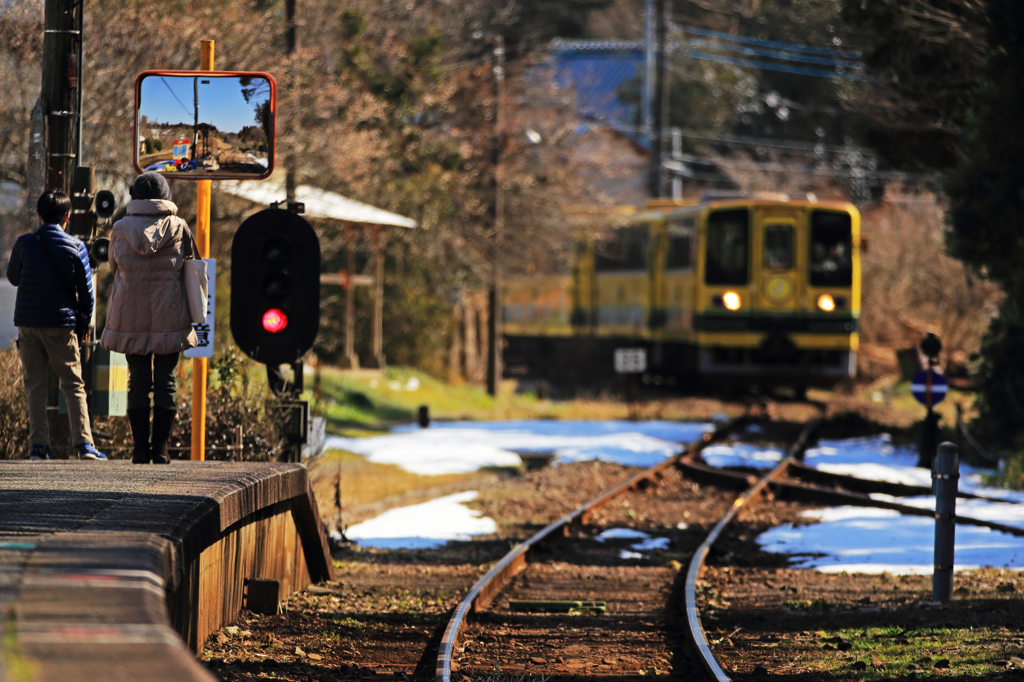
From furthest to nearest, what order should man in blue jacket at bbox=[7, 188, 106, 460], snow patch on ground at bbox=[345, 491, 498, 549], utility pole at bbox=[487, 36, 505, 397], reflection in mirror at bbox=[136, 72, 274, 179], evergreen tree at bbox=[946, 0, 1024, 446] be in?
utility pole at bbox=[487, 36, 505, 397] → evergreen tree at bbox=[946, 0, 1024, 446] → snow patch on ground at bbox=[345, 491, 498, 549] → reflection in mirror at bbox=[136, 72, 274, 179] → man in blue jacket at bbox=[7, 188, 106, 460]

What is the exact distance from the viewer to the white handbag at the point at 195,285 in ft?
24.3

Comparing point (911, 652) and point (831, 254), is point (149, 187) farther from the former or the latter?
point (831, 254)

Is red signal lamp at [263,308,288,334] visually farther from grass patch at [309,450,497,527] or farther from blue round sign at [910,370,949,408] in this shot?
blue round sign at [910,370,949,408]

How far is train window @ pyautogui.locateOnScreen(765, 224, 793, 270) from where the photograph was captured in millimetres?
22359

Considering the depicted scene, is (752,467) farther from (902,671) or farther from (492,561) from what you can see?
(902,671)

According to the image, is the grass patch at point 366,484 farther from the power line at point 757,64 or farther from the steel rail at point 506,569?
the power line at point 757,64

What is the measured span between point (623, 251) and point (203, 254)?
20.0 metres

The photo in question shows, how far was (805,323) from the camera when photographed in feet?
73.1

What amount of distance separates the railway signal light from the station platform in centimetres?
A: 100

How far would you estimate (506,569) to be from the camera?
9.16 meters

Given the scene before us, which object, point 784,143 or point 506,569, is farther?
point 784,143

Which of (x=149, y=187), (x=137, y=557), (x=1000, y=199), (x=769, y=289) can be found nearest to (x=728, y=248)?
(x=769, y=289)

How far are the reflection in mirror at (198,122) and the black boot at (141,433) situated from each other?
4.89 feet

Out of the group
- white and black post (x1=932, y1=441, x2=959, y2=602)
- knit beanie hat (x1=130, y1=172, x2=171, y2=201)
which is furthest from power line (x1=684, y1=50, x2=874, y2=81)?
knit beanie hat (x1=130, y1=172, x2=171, y2=201)
